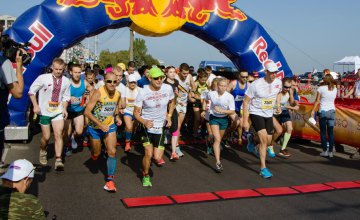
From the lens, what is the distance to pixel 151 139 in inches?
244

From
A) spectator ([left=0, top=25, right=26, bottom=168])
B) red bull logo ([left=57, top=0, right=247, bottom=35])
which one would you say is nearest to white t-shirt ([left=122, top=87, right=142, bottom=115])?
red bull logo ([left=57, top=0, right=247, bottom=35])

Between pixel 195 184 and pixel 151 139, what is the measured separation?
3.20 feet

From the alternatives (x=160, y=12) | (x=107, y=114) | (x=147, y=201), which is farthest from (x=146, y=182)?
(x=160, y=12)

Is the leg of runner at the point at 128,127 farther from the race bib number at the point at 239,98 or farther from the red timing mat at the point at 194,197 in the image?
the red timing mat at the point at 194,197

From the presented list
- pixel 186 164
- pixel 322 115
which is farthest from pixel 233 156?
pixel 322 115

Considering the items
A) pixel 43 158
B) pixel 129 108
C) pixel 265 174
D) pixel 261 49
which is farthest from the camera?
pixel 261 49

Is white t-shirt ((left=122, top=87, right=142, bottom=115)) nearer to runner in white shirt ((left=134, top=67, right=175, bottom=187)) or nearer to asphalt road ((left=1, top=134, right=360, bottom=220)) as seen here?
asphalt road ((left=1, top=134, right=360, bottom=220))

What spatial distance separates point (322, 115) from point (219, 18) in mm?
3647

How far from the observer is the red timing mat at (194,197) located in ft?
17.5

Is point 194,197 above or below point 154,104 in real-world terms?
below

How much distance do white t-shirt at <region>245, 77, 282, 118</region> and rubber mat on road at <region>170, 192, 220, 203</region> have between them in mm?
1996

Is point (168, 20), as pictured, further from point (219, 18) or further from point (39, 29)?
point (39, 29)

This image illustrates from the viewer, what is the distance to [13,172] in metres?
3.26

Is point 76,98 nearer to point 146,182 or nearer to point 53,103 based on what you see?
point 53,103
